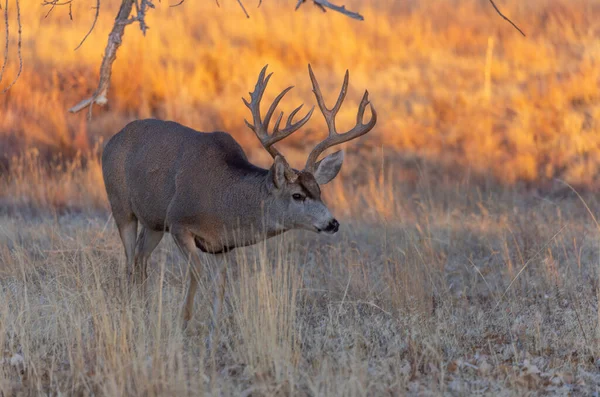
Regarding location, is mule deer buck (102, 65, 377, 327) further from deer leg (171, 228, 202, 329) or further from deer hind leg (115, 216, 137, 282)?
deer hind leg (115, 216, 137, 282)

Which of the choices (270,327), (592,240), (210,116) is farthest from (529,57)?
(270,327)

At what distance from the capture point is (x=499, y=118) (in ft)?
58.4

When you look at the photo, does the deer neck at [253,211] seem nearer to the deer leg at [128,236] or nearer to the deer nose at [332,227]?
the deer nose at [332,227]

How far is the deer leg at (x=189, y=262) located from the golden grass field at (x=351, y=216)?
12 centimetres

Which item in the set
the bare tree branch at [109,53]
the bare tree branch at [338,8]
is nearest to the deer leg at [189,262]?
the bare tree branch at [109,53]

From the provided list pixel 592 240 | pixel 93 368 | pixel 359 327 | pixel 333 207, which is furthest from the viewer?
pixel 333 207

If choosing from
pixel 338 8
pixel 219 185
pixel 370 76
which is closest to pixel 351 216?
pixel 219 185

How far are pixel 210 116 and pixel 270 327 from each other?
11.5m

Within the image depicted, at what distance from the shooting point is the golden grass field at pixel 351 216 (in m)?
6.14

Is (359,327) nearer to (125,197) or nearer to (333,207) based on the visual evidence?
(125,197)

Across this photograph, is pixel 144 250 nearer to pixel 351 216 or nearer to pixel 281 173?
pixel 281 173

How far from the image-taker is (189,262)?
25.0 feet

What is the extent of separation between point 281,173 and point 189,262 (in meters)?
0.98

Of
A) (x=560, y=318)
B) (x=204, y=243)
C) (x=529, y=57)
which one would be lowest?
(x=560, y=318)
